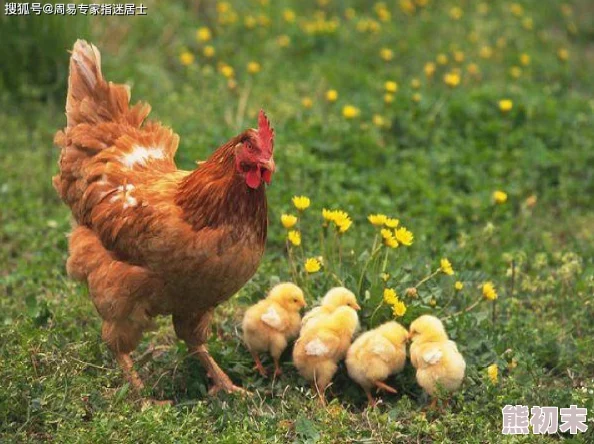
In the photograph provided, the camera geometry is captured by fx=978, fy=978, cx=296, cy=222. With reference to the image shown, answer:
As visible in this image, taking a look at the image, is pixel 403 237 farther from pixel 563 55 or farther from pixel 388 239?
pixel 563 55

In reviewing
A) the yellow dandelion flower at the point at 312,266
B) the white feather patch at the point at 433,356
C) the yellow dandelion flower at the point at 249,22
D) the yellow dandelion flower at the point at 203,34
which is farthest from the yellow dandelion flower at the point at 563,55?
the white feather patch at the point at 433,356

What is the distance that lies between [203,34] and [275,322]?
4252mm

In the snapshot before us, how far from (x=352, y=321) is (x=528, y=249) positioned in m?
2.08

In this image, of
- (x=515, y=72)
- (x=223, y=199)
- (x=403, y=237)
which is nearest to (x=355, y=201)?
(x=403, y=237)

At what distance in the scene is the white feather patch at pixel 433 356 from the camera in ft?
14.5

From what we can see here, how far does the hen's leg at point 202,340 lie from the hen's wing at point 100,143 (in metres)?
0.68

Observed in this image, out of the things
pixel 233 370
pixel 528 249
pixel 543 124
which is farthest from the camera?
pixel 543 124

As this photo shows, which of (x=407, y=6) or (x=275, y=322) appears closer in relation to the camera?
(x=275, y=322)

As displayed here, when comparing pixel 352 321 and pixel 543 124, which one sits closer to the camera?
pixel 352 321

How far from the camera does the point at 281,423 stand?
4.43 m

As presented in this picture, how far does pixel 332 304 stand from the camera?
4770 millimetres

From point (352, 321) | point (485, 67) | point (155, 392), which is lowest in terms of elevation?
point (155, 392)

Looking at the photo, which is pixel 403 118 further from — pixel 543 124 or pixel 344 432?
pixel 344 432

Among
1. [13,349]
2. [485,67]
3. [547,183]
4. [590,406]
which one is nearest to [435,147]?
[547,183]
